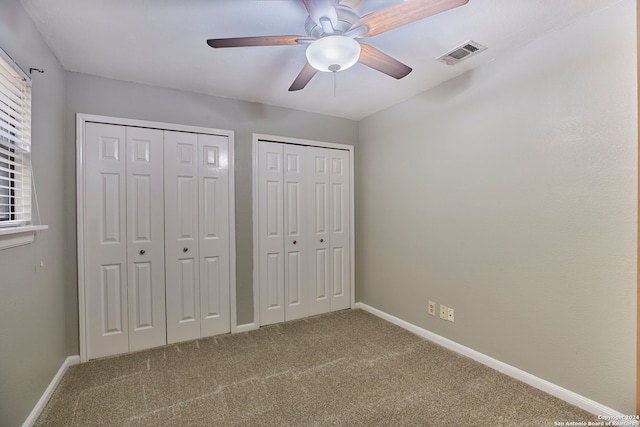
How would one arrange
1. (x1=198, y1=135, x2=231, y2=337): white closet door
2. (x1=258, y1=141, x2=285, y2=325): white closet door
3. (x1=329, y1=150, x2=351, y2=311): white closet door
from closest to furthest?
(x1=198, y1=135, x2=231, y2=337): white closet door
(x1=258, y1=141, x2=285, y2=325): white closet door
(x1=329, y1=150, x2=351, y2=311): white closet door

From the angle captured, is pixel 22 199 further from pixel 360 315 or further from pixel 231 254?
pixel 360 315

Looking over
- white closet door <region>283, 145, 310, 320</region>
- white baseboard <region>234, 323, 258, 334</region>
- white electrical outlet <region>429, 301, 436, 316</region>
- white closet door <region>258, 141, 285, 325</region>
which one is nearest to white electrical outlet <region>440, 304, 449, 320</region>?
white electrical outlet <region>429, 301, 436, 316</region>

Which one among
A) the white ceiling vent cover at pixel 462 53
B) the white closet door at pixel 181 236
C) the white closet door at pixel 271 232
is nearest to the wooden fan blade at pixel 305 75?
the white ceiling vent cover at pixel 462 53

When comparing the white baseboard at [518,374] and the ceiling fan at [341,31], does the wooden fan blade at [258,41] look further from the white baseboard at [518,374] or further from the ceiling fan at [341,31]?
the white baseboard at [518,374]

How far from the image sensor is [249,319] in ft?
10.1

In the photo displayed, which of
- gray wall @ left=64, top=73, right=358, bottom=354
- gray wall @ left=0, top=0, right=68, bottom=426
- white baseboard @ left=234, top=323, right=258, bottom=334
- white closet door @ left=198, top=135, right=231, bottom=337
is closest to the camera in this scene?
gray wall @ left=0, top=0, right=68, bottom=426

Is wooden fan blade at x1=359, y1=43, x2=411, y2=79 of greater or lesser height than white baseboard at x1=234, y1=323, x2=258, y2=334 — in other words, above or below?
above

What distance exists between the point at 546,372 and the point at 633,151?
1458 millimetres

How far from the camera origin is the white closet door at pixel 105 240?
8.05 feet

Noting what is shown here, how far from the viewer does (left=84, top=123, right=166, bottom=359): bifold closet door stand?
247cm

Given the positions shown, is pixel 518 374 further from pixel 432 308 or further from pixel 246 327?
pixel 246 327

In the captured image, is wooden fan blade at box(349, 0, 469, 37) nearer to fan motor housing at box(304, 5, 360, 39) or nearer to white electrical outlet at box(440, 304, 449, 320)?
fan motor housing at box(304, 5, 360, 39)

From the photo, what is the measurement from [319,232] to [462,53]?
2.19 meters

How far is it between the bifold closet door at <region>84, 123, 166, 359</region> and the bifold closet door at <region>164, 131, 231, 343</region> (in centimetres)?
9
